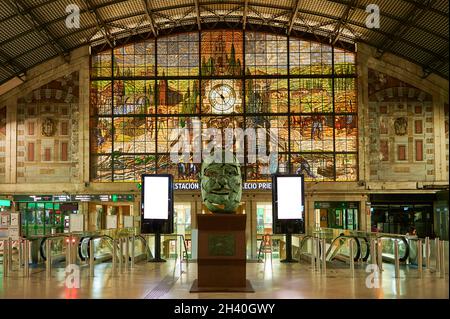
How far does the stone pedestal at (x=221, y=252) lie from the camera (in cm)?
1452

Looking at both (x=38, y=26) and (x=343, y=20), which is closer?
(x=38, y=26)

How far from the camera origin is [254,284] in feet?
52.1

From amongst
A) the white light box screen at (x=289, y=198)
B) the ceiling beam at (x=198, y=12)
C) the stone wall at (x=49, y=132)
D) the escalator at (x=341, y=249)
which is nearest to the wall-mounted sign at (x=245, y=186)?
the stone wall at (x=49, y=132)

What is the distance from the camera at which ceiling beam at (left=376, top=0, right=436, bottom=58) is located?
100ft

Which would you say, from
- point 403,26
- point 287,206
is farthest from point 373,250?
point 403,26

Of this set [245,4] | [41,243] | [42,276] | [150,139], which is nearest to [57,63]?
[150,139]

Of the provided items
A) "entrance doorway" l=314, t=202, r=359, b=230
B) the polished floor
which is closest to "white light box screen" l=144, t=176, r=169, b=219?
the polished floor

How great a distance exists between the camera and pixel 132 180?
37875 millimetres

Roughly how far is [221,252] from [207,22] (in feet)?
84.2

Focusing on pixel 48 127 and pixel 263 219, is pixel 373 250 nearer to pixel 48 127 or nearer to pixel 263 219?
pixel 263 219

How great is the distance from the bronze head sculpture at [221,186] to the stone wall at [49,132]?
24.4 meters
